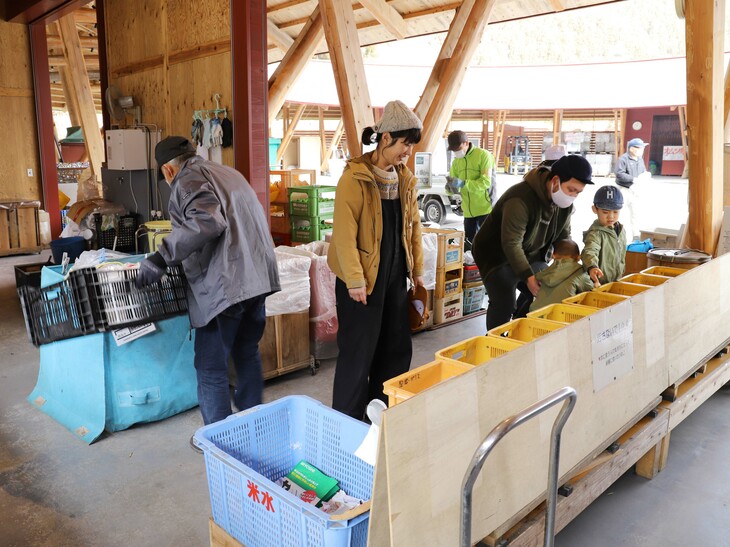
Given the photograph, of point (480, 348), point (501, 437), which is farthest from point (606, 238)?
point (501, 437)

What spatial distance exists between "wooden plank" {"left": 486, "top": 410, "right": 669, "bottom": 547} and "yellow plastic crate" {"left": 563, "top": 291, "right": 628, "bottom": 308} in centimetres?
64

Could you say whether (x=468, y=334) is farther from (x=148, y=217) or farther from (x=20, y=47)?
(x=20, y=47)

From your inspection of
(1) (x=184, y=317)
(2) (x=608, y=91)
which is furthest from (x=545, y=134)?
(1) (x=184, y=317)

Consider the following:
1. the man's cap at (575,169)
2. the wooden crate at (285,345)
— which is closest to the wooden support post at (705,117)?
the man's cap at (575,169)

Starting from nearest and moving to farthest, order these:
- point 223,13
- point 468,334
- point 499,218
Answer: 1. point 499,218
2. point 223,13
3. point 468,334

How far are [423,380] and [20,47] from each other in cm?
1045

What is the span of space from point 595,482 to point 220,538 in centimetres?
162

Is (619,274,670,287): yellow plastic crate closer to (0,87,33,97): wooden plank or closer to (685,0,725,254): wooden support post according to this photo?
(685,0,725,254): wooden support post

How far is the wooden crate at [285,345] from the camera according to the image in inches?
181

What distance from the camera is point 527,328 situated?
9.18 ft

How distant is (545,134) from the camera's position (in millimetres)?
22609

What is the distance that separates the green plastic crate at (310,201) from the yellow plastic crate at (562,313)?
4.64 m

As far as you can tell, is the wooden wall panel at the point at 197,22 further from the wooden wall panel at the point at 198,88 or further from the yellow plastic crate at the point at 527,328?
the yellow plastic crate at the point at 527,328

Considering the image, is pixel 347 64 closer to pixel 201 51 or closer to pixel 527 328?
pixel 201 51
